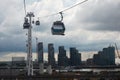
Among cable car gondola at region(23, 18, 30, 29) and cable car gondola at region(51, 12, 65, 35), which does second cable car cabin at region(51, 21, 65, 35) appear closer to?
cable car gondola at region(51, 12, 65, 35)

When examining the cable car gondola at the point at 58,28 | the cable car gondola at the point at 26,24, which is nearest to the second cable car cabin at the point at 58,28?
the cable car gondola at the point at 58,28

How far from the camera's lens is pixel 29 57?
124375mm

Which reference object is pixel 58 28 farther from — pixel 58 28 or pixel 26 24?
pixel 26 24

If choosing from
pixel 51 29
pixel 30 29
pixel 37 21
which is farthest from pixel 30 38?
pixel 51 29

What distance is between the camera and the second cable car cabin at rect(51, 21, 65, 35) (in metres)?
48.4

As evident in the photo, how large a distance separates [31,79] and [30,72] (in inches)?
3163

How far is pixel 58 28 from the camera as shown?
48.7 m

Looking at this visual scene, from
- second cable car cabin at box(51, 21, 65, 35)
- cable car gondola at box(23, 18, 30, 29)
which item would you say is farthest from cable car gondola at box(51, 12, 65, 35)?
cable car gondola at box(23, 18, 30, 29)

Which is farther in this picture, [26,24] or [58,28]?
[26,24]

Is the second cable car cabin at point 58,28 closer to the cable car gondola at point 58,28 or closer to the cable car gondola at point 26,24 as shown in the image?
the cable car gondola at point 58,28

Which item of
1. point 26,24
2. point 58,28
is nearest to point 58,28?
point 58,28

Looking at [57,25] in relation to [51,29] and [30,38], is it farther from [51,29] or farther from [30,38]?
[30,38]

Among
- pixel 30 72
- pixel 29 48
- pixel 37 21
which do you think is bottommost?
pixel 30 72

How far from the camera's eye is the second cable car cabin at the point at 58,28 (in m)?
48.4
